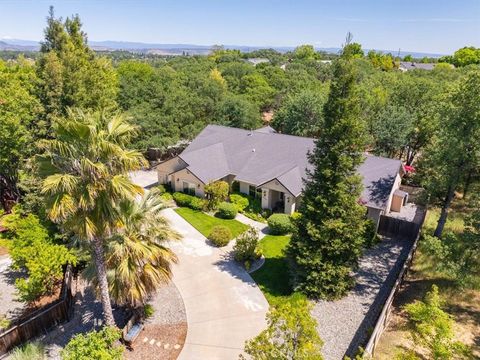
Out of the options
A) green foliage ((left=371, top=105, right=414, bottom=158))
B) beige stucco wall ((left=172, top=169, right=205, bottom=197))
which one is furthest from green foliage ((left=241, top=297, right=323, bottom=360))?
green foliage ((left=371, top=105, right=414, bottom=158))

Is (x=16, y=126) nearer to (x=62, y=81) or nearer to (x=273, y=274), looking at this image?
(x=62, y=81)

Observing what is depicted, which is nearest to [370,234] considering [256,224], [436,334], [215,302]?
[256,224]

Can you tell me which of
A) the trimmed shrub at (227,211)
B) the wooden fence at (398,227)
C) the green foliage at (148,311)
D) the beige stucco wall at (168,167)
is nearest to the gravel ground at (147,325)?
the green foliage at (148,311)

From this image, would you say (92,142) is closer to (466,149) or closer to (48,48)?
(466,149)

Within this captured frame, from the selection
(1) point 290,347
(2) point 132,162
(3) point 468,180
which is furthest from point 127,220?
(3) point 468,180

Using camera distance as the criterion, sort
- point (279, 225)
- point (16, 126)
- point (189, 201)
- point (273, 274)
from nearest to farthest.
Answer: point (273, 274)
point (16, 126)
point (279, 225)
point (189, 201)

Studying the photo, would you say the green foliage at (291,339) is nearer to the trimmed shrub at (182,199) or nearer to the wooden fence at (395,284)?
the wooden fence at (395,284)

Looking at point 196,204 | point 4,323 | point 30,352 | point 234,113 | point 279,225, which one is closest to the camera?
A: point 30,352
